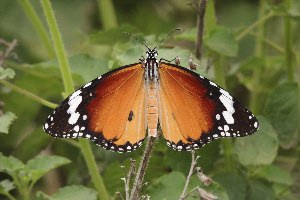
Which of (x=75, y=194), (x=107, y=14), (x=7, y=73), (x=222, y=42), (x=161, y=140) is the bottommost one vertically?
(x=75, y=194)

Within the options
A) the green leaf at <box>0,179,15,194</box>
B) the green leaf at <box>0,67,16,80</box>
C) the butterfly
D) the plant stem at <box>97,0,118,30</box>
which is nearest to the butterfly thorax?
the butterfly

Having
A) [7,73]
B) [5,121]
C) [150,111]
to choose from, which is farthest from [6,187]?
[150,111]

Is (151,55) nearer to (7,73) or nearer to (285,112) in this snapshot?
(7,73)

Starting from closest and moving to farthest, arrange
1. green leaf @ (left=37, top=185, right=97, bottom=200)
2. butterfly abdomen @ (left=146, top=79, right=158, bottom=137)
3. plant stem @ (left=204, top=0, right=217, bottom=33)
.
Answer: butterfly abdomen @ (left=146, top=79, right=158, bottom=137)
green leaf @ (left=37, top=185, right=97, bottom=200)
plant stem @ (left=204, top=0, right=217, bottom=33)

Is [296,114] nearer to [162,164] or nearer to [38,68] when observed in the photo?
[162,164]

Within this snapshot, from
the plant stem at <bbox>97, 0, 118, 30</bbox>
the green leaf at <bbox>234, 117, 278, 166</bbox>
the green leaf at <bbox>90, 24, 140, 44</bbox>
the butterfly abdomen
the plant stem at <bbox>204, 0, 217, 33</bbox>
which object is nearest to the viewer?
the butterfly abdomen

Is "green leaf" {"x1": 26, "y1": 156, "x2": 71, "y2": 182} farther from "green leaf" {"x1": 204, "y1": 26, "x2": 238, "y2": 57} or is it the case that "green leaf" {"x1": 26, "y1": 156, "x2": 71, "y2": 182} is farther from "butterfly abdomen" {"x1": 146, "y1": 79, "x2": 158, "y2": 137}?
"green leaf" {"x1": 204, "y1": 26, "x2": 238, "y2": 57}
